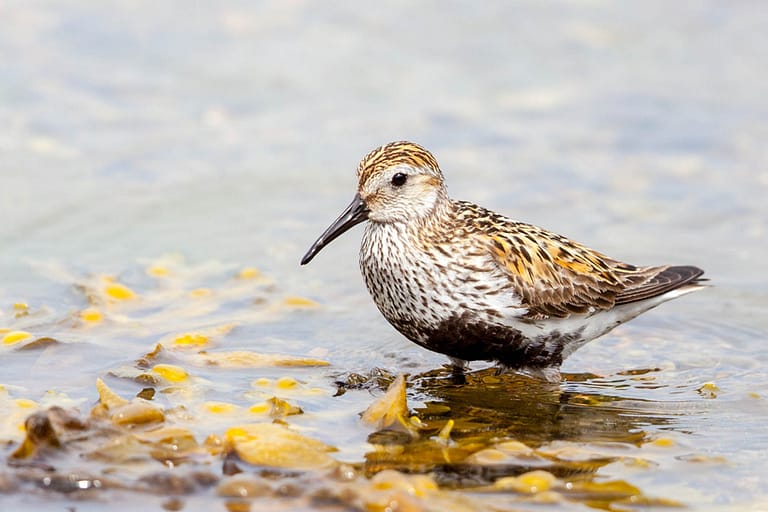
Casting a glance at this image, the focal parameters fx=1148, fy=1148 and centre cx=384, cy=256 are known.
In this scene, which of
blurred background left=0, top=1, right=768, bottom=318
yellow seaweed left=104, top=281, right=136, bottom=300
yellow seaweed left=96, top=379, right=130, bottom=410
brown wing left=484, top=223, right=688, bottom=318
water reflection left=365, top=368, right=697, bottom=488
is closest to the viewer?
water reflection left=365, top=368, right=697, bottom=488

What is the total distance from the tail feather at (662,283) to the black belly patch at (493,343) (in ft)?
1.59

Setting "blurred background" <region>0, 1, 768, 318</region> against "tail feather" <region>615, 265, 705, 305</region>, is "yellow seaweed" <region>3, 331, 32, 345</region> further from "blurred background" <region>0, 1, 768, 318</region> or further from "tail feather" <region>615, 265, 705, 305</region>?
"tail feather" <region>615, 265, 705, 305</region>

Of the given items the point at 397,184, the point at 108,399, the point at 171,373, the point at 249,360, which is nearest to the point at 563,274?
the point at 397,184

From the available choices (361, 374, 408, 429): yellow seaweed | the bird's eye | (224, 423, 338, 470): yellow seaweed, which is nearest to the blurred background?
the bird's eye

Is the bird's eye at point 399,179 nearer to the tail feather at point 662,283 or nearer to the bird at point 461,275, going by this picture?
the bird at point 461,275

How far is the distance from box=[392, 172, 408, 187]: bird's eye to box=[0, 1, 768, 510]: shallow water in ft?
4.12

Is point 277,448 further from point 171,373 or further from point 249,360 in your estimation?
point 249,360

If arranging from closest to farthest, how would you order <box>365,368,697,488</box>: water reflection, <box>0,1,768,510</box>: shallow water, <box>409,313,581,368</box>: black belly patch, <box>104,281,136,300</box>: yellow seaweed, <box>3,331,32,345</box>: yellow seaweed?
<box>365,368,697,488</box>: water reflection
<box>0,1,768,510</box>: shallow water
<box>409,313,581,368</box>: black belly patch
<box>3,331,32,345</box>: yellow seaweed
<box>104,281,136,300</box>: yellow seaweed

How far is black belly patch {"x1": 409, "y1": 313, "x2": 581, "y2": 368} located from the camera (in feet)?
23.5

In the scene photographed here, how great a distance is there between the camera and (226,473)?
5469mm

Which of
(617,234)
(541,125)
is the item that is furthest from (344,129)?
(617,234)

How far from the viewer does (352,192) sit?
11.2 m

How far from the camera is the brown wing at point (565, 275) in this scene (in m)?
7.46

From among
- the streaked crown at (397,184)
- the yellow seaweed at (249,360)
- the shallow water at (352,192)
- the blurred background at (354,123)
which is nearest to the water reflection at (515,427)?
the shallow water at (352,192)
